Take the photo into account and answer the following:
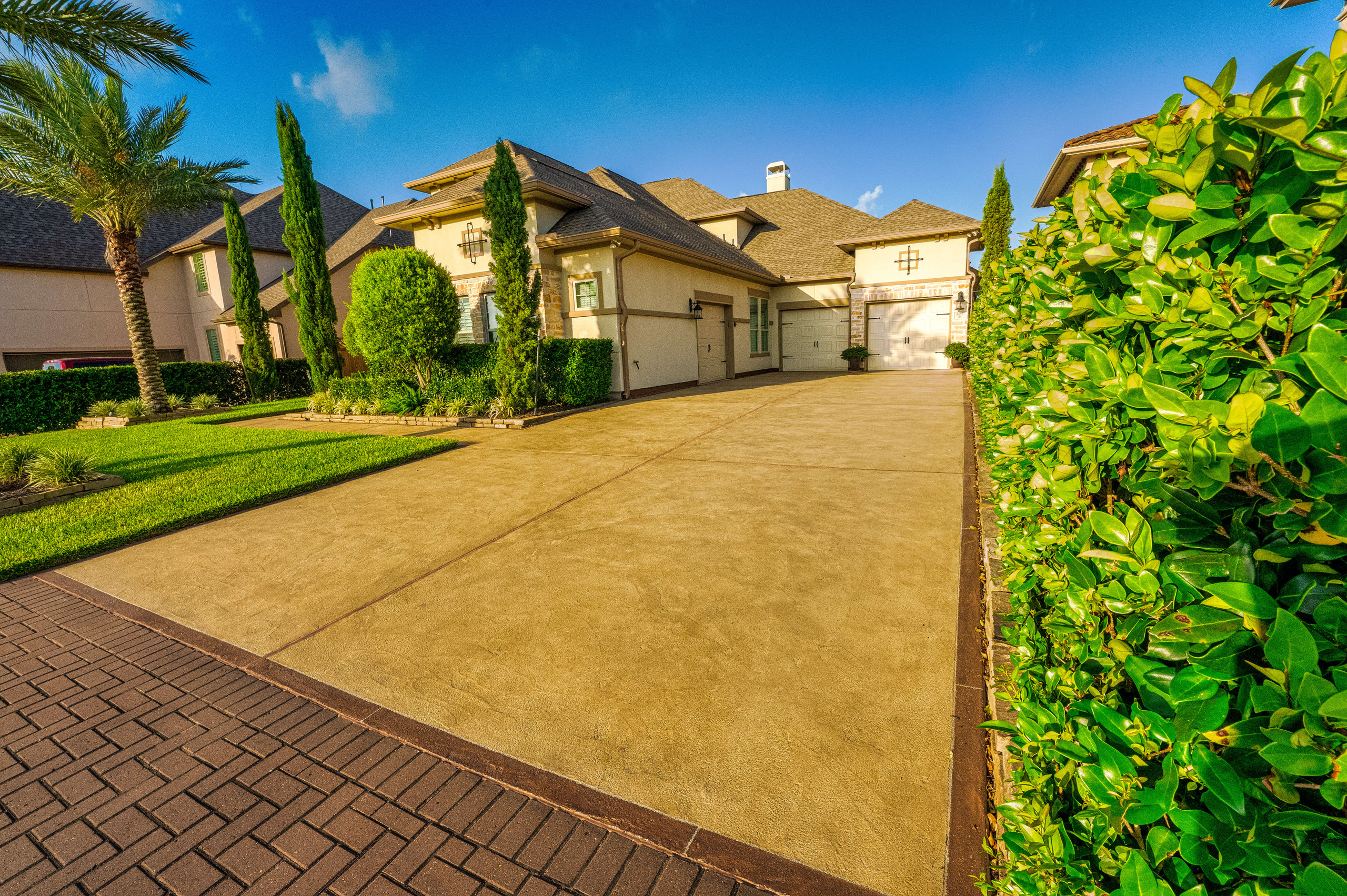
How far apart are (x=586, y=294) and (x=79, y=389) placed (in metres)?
12.5

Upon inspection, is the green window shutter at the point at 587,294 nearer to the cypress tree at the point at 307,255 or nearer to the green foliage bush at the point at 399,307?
the green foliage bush at the point at 399,307

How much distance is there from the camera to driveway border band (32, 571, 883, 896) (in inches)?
71.2

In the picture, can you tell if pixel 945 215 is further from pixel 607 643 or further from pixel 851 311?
pixel 607 643

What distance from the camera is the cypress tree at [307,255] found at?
531 inches

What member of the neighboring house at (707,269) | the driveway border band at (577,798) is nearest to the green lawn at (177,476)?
the driveway border band at (577,798)

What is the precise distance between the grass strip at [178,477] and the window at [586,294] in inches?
239

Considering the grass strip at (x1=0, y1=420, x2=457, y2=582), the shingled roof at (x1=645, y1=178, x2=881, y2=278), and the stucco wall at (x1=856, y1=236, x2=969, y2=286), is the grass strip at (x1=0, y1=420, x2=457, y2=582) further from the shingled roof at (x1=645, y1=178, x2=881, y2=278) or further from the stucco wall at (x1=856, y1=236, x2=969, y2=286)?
the shingled roof at (x1=645, y1=178, x2=881, y2=278)

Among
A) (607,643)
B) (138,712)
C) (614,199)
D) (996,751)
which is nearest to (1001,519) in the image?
(996,751)

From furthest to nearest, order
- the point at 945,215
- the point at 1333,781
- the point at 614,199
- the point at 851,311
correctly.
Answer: the point at 851,311
the point at 945,215
the point at 614,199
the point at 1333,781

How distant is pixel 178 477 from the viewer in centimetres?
725

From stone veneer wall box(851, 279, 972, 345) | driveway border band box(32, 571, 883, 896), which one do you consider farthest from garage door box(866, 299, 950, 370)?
driveway border band box(32, 571, 883, 896)

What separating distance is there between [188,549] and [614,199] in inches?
550

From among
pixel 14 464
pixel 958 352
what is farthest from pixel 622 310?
pixel 958 352

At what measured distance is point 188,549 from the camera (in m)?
4.86
